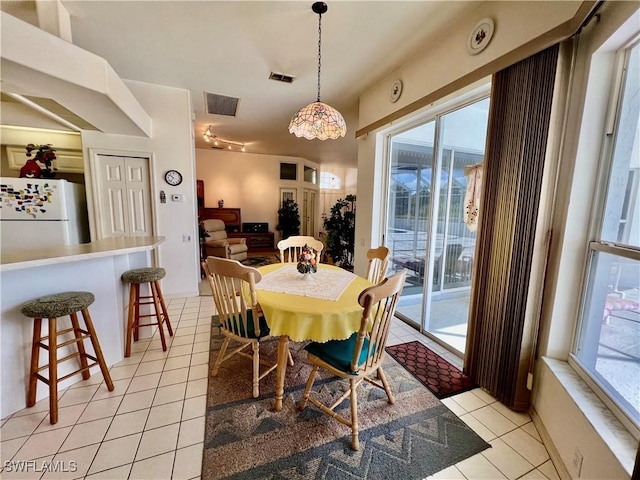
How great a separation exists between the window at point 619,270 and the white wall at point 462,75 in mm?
117

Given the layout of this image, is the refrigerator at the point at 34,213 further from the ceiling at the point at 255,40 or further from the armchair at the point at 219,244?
the armchair at the point at 219,244

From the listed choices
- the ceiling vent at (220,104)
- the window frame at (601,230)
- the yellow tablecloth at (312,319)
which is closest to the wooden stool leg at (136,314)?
the yellow tablecloth at (312,319)

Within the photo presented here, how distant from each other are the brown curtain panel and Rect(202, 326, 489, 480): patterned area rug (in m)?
0.50

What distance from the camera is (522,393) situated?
173cm

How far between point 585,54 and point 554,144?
48 cm

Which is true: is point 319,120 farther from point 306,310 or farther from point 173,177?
point 173,177

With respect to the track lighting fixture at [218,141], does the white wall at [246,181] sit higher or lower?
lower

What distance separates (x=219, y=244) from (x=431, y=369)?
4442mm

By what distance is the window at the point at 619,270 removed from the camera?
1232 mm

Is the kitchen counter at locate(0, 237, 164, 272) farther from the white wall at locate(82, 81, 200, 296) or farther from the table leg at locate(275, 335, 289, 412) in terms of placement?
the white wall at locate(82, 81, 200, 296)

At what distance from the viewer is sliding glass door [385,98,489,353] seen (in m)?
2.58

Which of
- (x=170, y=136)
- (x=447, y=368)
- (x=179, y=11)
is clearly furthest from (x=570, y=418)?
(x=170, y=136)

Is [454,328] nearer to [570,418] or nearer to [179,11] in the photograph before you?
[570,418]

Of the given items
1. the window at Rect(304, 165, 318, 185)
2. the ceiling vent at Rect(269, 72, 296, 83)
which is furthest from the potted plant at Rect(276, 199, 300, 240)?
the ceiling vent at Rect(269, 72, 296, 83)
